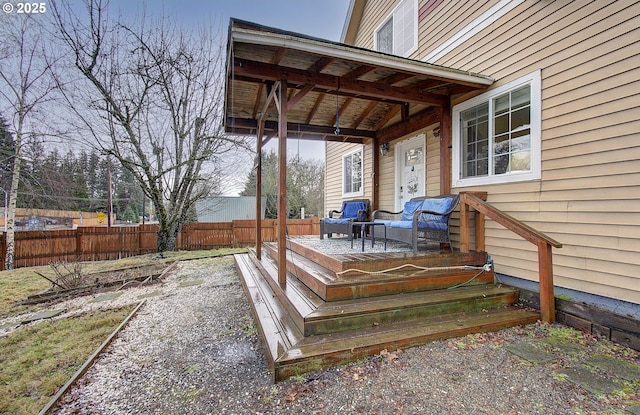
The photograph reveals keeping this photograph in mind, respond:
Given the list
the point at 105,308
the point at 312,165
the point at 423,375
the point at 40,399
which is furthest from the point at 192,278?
the point at 312,165

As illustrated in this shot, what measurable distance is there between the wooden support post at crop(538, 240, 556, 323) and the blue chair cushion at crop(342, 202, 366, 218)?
379 centimetres

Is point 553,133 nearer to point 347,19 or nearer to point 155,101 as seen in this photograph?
point 347,19

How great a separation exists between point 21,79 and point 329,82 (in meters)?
9.68

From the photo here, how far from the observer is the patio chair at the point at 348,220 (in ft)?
16.9

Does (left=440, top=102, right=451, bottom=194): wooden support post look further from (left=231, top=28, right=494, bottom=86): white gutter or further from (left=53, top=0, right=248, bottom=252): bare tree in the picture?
(left=53, top=0, right=248, bottom=252): bare tree

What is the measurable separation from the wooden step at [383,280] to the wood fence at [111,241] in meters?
7.65

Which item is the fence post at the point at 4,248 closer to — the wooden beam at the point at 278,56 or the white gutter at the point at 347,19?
the wooden beam at the point at 278,56

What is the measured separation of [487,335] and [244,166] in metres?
10.4

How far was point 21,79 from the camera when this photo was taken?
7.88 meters

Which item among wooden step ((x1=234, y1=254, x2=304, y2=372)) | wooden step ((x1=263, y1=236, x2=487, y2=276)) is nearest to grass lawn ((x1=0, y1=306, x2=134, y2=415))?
wooden step ((x1=234, y1=254, x2=304, y2=372))

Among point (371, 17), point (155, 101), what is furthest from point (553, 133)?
point (155, 101)

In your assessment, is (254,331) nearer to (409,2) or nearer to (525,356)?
(525,356)

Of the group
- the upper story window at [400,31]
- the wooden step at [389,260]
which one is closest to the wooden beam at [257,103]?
the wooden step at [389,260]

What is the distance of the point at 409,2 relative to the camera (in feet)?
19.1
